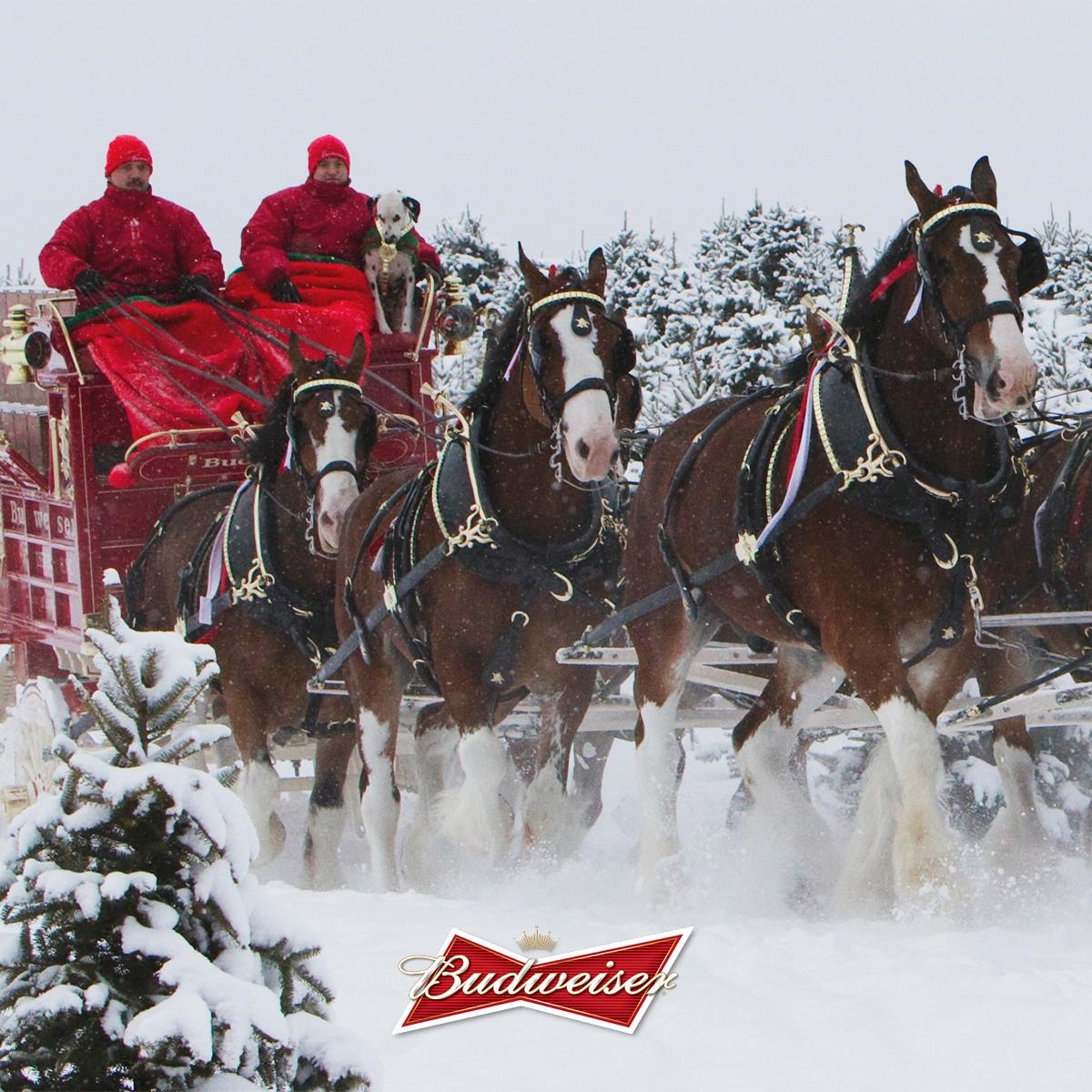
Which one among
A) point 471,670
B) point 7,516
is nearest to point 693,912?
point 471,670

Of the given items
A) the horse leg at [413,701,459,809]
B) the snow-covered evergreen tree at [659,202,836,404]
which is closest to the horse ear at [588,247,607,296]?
the horse leg at [413,701,459,809]

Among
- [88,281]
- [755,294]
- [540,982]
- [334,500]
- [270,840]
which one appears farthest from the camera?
[755,294]

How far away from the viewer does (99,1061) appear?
2.13 meters

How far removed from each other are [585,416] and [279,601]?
2.14 meters

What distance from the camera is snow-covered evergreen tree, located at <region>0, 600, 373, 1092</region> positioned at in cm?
212

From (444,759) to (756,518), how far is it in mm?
2384

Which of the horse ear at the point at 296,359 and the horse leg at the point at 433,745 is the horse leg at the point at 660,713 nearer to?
the horse leg at the point at 433,745

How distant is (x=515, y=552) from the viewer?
5.86m

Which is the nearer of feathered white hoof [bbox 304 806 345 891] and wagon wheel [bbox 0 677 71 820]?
feathered white hoof [bbox 304 806 345 891]

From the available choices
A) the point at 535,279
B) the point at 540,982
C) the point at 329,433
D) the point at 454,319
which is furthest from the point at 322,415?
the point at 540,982

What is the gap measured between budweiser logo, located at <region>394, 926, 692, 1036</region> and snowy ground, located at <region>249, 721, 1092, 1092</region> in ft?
0.16

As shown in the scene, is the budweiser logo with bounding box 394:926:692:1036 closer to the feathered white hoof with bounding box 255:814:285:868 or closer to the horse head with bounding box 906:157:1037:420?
the horse head with bounding box 906:157:1037:420

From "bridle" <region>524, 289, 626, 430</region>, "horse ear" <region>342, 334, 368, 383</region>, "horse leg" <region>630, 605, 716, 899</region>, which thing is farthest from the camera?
"horse ear" <region>342, 334, 368, 383</region>

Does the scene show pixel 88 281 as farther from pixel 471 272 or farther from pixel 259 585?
pixel 471 272
